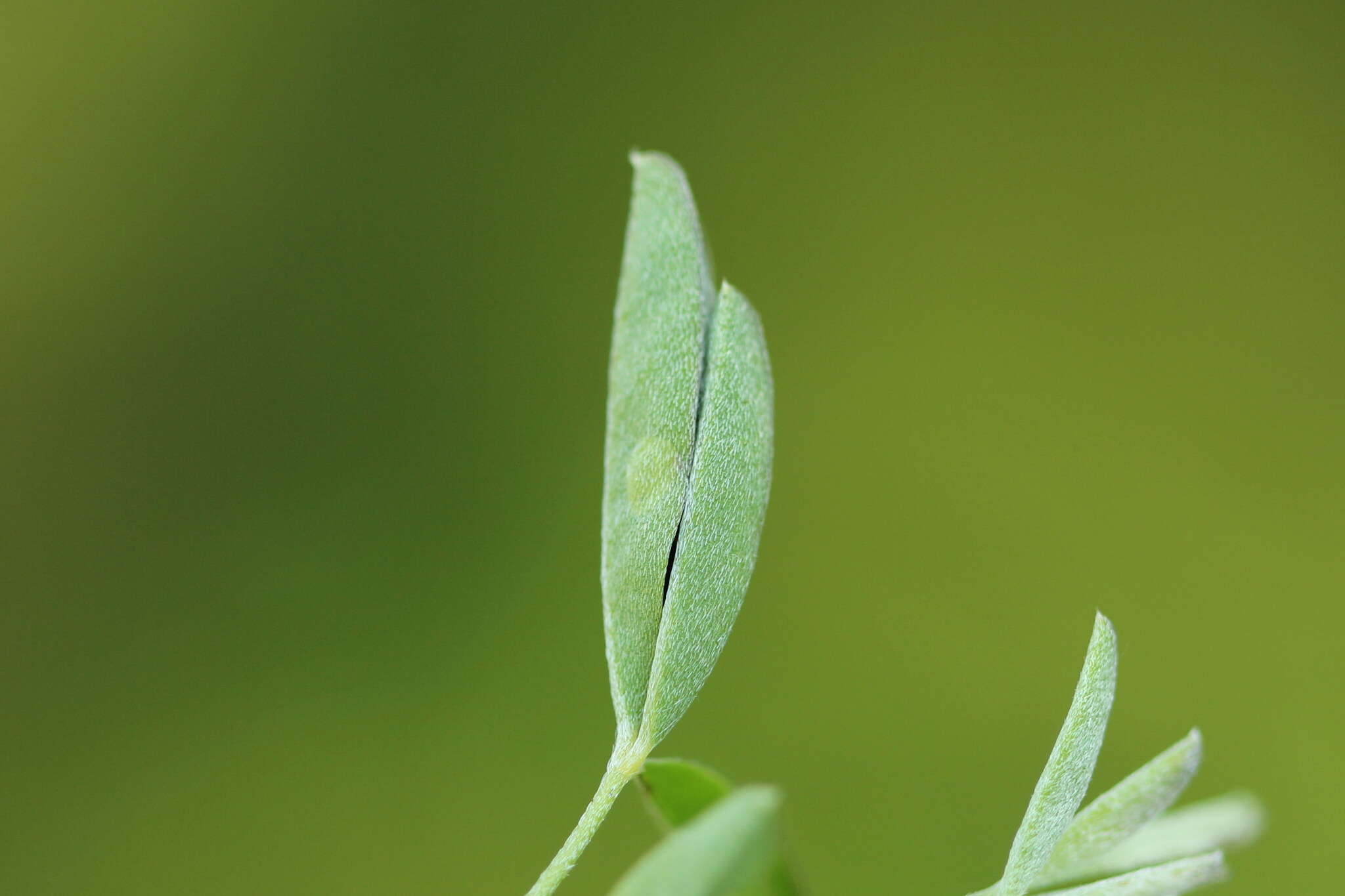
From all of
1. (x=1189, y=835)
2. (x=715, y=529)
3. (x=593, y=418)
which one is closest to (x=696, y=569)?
(x=715, y=529)

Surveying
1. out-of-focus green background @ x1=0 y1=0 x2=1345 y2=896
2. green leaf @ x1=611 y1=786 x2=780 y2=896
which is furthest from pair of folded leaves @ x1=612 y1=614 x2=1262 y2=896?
out-of-focus green background @ x1=0 y1=0 x2=1345 y2=896

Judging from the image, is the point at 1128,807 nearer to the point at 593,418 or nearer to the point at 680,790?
the point at 680,790

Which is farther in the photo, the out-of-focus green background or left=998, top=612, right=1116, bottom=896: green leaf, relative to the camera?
the out-of-focus green background

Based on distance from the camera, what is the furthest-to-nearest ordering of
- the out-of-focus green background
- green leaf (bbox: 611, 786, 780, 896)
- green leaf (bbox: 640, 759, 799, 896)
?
the out-of-focus green background, green leaf (bbox: 640, 759, 799, 896), green leaf (bbox: 611, 786, 780, 896)

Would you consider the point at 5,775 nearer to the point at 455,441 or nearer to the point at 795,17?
the point at 455,441

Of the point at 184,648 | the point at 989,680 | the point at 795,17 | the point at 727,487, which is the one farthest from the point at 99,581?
the point at 727,487

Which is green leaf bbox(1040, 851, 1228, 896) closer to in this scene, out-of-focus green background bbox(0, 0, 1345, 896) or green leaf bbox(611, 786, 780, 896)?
green leaf bbox(611, 786, 780, 896)

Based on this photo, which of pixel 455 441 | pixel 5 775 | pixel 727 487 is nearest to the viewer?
pixel 727 487
